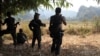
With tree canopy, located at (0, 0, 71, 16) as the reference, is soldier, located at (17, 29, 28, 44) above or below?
below

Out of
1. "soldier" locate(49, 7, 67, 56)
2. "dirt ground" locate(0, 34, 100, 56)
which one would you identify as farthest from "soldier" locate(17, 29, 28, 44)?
"soldier" locate(49, 7, 67, 56)

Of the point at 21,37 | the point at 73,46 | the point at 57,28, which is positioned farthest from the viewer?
the point at 73,46

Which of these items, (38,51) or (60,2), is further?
(60,2)

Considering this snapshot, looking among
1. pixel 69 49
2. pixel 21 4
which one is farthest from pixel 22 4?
pixel 69 49

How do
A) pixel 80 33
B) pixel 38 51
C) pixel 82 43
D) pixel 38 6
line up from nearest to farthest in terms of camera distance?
pixel 38 51, pixel 38 6, pixel 82 43, pixel 80 33

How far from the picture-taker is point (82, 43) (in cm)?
1886

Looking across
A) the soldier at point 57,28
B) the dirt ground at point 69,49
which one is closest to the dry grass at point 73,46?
the dirt ground at point 69,49

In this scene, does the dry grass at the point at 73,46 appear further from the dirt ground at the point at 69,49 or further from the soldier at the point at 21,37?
the soldier at the point at 21,37

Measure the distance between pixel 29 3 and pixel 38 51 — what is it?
7.87 ft

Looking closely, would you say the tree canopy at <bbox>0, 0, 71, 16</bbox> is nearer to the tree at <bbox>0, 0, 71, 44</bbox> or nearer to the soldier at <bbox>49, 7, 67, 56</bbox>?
the tree at <bbox>0, 0, 71, 44</bbox>

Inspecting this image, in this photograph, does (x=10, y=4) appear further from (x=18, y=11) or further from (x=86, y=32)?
(x=86, y=32)

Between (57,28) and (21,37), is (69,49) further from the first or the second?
(57,28)

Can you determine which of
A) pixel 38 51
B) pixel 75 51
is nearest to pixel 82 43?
pixel 75 51

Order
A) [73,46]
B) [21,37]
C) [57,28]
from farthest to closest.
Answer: [73,46]
[21,37]
[57,28]
